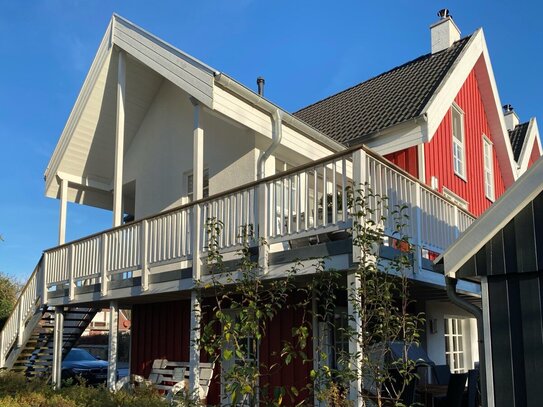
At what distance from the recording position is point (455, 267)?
5199 mm

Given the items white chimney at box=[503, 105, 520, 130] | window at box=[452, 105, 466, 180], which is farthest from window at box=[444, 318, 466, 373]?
white chimney at box=[503, 105, 520, 130]

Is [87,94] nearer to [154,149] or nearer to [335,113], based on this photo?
[154,149]

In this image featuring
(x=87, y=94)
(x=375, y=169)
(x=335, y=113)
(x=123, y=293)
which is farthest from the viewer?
(x=335, y=113)

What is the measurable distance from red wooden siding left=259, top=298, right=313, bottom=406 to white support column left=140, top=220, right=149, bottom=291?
7.31ft

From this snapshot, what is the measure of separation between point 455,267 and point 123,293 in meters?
7.11

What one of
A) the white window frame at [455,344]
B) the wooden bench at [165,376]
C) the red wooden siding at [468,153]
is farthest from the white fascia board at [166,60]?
the white window frame at [455,344]

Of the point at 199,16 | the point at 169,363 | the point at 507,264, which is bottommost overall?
the point at 169,363

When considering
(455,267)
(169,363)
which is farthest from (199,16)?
(455,267)

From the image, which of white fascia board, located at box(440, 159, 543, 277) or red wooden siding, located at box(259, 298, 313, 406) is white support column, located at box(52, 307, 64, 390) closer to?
red wooden siding, located at box(259, 298, 313, 406)

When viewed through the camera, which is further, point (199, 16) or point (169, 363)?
point (199, 16)

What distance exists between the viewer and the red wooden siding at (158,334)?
11.9 m

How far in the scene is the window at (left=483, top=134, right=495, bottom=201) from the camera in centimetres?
1606

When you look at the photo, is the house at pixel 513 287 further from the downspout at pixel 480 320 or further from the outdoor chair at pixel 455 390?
the outdoor chair at pixel 455 390

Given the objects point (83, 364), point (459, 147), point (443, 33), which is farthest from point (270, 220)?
point (83, 364)
